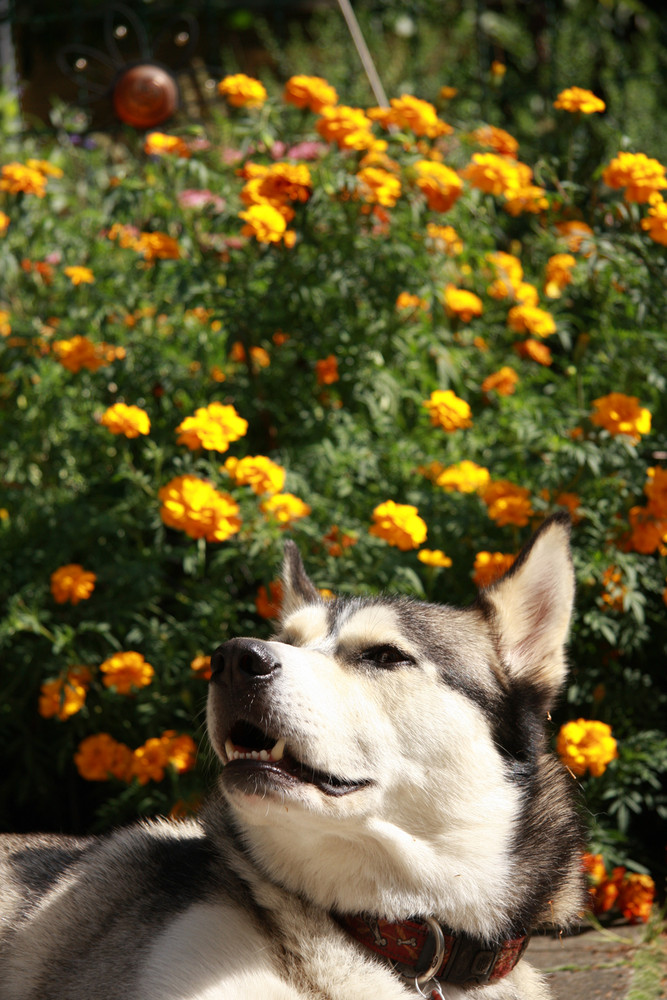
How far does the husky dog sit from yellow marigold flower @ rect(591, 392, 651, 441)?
0.84 metres

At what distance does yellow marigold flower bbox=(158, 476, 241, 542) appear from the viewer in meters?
3.19

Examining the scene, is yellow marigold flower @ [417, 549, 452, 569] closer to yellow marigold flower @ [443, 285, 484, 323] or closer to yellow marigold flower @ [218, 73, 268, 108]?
yellow marigold flower @ [443, 285, 484, 323]

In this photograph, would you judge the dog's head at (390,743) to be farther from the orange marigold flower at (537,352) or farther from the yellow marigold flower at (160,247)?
the yellow marigold flower at (160,247)

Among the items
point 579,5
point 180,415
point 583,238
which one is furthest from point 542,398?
point 579,5

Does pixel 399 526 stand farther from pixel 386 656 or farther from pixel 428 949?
pixel 428 949

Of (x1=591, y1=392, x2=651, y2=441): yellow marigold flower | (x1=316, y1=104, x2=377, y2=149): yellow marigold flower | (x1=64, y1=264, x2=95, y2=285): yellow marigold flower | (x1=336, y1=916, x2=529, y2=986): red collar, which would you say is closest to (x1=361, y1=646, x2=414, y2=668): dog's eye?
(x1=336, y1=916, x2=529, y2=986): red collar

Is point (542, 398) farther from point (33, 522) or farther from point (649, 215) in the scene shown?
point (33, 522)

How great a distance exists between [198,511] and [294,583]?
1.53 ft

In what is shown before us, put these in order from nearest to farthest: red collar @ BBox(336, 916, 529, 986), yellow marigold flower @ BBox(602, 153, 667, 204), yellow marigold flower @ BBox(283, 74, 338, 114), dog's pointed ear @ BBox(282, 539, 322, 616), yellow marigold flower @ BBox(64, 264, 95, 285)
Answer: red collar @ BBox(336, 916, 529, 986) → dog's pointed ear @ BBox(282, 539, 322, 616) → yellow marigold flower @ BBox(602, 153, 667, 204) → yellow marigold flower @ BBox(283, 74, 338, 114) → yellow marigold flower @ BBox(64, 264, 95, 285)

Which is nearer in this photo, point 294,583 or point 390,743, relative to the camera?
point 390,743

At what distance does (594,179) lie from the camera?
400 centimetres

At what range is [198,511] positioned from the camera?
3.20 meters

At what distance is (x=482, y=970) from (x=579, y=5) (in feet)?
28.6

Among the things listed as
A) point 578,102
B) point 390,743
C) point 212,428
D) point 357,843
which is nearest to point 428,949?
point 357,843
